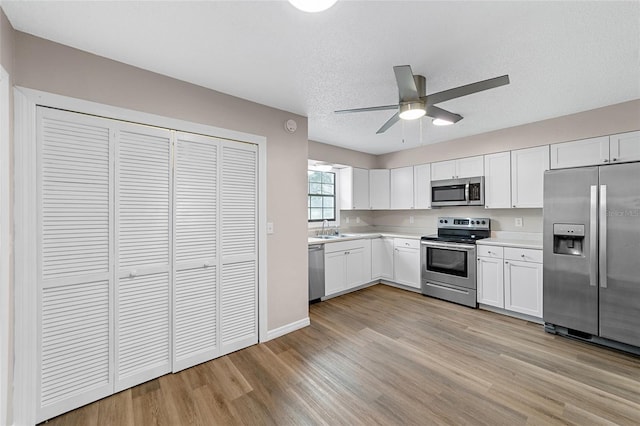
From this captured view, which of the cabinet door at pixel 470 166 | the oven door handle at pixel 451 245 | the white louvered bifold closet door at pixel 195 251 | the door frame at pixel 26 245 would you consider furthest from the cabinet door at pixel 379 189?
the door frame at pixel 26 245

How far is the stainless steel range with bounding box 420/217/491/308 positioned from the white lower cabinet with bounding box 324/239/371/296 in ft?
3.00

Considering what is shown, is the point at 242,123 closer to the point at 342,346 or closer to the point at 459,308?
the point at 342,346

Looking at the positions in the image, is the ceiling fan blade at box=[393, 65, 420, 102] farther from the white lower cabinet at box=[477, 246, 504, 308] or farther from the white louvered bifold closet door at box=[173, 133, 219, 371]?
the white lower cabinet at box=[477, 246, 504, 308]

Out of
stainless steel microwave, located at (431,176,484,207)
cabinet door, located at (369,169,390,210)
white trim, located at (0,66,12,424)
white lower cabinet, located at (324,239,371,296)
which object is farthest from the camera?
cabinet door, located at (369,169,390,210)

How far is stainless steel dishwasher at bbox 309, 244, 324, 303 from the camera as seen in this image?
3.77 meters

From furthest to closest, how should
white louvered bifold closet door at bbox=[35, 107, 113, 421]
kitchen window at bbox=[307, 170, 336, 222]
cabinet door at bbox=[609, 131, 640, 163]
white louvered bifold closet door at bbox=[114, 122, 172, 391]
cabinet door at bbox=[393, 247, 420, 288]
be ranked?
kitchen window at bbox=[307, 170, 336, 222] → cabinet door at bbox=[393, 247, 420, 288] → cabinet door at bbox=[609, 131, 640, 163] → white louvered bifold closet door at bbox=[114, 122, 172, 391] → white louvered bifold closet door at bbox=[35, 107, 113, 421]

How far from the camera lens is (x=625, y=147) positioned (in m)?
2.79

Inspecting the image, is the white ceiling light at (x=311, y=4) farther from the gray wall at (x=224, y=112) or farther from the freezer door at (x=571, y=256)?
the freezer door at (x=571, y=256)

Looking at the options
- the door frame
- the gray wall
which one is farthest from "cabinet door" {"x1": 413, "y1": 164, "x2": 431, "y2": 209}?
the door frame

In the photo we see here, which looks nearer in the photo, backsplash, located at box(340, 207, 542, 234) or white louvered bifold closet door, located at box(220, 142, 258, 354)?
white louvered bifold closet door, located at box(220, 142, 258, 354)

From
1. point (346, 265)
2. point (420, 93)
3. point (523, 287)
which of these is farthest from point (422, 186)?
point (420, 93)

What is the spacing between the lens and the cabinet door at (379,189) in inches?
200

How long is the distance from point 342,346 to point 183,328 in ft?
4.94

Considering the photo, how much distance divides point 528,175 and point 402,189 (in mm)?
1860
